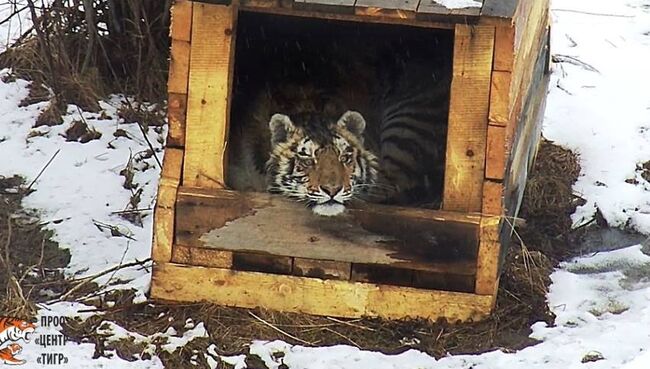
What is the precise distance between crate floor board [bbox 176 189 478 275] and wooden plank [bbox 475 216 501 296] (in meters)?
0.03

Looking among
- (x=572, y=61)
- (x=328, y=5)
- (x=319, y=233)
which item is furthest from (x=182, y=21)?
(x=572, y=61)

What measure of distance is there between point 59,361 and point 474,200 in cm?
169

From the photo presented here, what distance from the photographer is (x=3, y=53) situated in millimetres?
7254

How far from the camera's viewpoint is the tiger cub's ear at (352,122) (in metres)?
5.08

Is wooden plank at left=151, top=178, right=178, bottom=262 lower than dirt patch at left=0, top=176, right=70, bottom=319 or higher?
higher

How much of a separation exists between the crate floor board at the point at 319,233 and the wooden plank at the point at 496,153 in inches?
8.7

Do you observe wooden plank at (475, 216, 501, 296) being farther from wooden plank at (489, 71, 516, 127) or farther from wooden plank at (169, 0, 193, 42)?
wooden plank at (169, 0, 193, 42)

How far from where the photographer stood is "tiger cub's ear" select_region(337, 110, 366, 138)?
508cm

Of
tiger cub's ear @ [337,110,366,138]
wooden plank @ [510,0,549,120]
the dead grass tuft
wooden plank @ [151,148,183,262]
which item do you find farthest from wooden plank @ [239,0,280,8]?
the dead grass tuft

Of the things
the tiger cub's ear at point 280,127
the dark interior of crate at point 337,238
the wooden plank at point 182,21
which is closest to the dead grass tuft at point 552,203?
the dark interior of crate at point 337,238

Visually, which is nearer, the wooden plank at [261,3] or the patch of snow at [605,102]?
the wooden plank at [261,3]

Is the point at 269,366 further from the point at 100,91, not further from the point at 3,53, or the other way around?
the point at 3,53

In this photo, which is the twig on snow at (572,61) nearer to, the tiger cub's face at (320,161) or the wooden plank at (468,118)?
the tiger cub's face at (320,161)

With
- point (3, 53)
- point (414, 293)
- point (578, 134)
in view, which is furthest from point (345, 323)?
point (3, 53)
